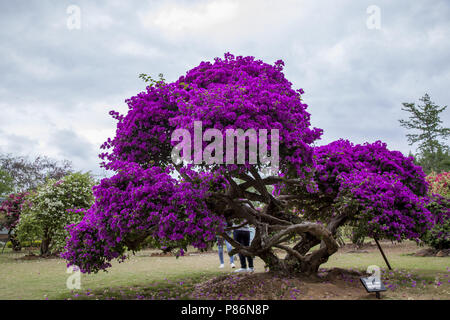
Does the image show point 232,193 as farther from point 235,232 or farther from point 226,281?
point 235,232

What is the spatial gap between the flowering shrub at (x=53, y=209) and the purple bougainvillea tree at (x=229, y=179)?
36.3ft

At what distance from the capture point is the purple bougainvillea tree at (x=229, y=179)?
Answer: 566 centimetres

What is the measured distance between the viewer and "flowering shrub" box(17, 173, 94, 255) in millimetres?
17078

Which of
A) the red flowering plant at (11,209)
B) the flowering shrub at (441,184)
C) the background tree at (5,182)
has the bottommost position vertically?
the red flowering plant at (11,209)

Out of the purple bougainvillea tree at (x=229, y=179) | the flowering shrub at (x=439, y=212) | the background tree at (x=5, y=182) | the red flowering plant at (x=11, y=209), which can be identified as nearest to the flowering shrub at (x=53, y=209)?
the red flowering plant at (x=11, y=209)

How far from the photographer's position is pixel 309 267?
26.9 feet

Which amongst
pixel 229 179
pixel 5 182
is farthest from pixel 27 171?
pixel 229 179

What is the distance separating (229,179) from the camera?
22.3 ft

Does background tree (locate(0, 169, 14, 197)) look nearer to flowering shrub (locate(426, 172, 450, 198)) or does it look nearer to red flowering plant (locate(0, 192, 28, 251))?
red flowering plant (locate(0, 192, 28, 251))

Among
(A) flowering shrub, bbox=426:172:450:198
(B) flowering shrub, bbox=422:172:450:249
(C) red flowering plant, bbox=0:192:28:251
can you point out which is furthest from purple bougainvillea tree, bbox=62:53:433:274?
(C) red flowering plant, bbox=0:192:28:251

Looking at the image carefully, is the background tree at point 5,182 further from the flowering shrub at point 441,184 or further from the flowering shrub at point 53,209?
the flowering shrub at point 441,184
